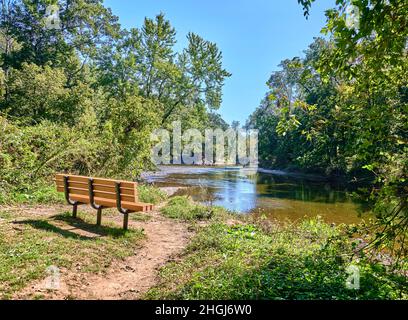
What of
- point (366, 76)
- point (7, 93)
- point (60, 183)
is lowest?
point (60, 183)

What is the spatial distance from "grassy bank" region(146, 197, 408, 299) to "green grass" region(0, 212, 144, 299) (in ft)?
3.80

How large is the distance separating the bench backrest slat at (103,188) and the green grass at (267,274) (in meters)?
1.61

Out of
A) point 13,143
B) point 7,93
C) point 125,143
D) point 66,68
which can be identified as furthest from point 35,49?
point 13,143

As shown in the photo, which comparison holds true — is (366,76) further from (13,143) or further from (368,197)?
(13,143)

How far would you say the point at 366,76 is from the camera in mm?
4297

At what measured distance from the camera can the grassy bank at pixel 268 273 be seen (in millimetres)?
3725

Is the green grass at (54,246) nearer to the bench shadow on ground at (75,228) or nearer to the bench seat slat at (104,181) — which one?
the bench shadow on ground at (75,228)

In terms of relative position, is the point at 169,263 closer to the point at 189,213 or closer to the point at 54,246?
the point at 54,246

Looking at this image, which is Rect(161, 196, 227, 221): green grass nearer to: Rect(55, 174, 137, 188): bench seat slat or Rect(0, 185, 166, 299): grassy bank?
Rect(0, 185, 166, 299): grassy bank

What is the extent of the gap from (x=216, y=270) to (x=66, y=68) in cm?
2953

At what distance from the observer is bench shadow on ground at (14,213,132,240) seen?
598cm

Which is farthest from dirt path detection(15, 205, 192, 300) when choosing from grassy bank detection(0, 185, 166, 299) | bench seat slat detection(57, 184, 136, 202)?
bench seat slat detection(57, 184, 136, 202)

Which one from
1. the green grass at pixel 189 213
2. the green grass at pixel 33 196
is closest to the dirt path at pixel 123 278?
the green grass at pixel 189 213
